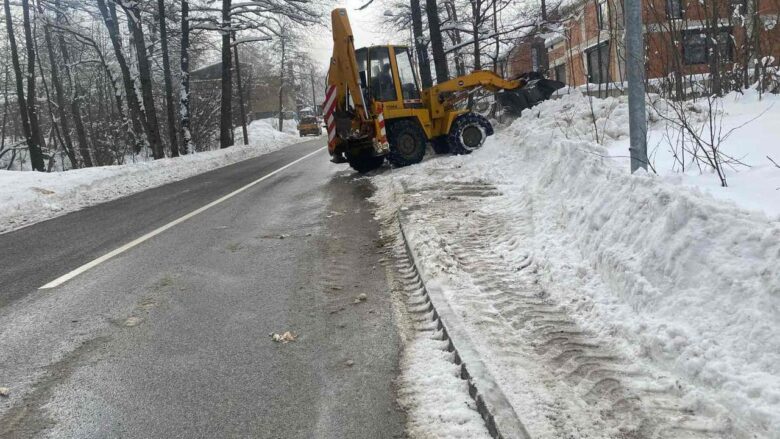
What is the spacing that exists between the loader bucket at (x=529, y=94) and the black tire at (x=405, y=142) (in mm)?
3017

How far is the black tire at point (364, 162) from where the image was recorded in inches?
582

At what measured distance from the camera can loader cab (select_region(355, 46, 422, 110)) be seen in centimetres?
1334

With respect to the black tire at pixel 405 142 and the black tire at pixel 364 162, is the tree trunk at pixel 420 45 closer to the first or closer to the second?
the black tire at pixel 364 162

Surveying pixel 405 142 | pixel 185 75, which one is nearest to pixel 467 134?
pixel 405 142

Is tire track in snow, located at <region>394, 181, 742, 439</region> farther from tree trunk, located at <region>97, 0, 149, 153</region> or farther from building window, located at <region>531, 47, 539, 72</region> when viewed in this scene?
building window, located at <region>531, 47, 539, 72</region>

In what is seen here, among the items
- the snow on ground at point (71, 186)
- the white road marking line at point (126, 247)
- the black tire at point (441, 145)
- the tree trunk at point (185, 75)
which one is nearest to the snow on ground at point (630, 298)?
the white road marking line at point (126, 247)

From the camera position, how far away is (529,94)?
15188mm

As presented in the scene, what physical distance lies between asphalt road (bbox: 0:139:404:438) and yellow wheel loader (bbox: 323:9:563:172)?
5.55m

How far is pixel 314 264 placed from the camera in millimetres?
6191

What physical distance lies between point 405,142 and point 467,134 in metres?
1.52

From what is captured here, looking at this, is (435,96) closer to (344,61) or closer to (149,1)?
(344,61)

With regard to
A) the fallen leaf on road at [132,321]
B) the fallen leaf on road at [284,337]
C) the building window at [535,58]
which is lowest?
the fallen leaf on road at [284,337]

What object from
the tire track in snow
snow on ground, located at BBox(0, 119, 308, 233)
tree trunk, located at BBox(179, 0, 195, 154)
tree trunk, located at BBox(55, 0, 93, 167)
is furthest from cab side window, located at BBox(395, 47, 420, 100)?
tree trunk, located at BBox(55, 0, 93, 167)

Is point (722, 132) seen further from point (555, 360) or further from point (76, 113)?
point (76, 113)
